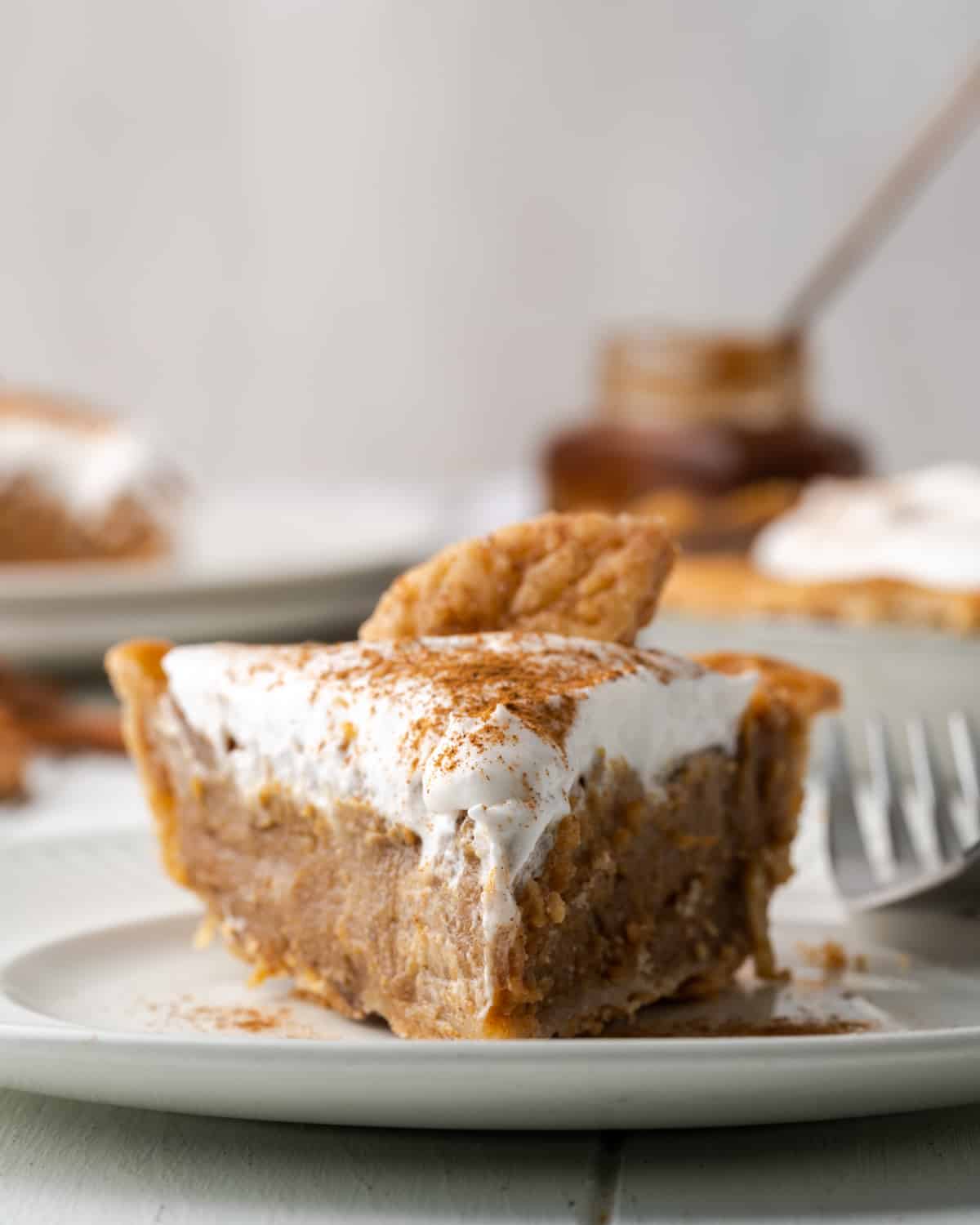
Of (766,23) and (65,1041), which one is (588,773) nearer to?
(65,1041)

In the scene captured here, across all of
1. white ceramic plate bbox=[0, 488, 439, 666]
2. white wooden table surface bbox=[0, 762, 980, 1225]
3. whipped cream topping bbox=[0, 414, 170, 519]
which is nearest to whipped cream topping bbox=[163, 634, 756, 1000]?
white wooden table surface bbox=[0, 762, 980, 1225]

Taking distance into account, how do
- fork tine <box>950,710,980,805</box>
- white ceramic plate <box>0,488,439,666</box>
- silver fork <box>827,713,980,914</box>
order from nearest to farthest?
1. silver fork <box>827,713,980,914</box>
2. fork tine <box>950,710,980,805</box>
3. white ceramic plate <box>0,488,439,666</box>

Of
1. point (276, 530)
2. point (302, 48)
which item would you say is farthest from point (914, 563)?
point (302, 48)

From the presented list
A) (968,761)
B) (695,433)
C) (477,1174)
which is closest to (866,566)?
(968,761)

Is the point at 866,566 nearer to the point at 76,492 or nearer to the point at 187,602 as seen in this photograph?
the point at 187,602

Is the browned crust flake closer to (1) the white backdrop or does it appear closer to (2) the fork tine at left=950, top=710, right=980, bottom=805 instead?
(2) the fork tine at left=950, top=710, right=980, bottom=805

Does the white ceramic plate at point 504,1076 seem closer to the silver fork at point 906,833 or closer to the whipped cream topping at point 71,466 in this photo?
the silver fork at point 906,833

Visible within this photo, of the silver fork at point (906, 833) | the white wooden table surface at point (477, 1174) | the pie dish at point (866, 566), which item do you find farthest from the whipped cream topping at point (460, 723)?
the pie dish at point (866, 566)
